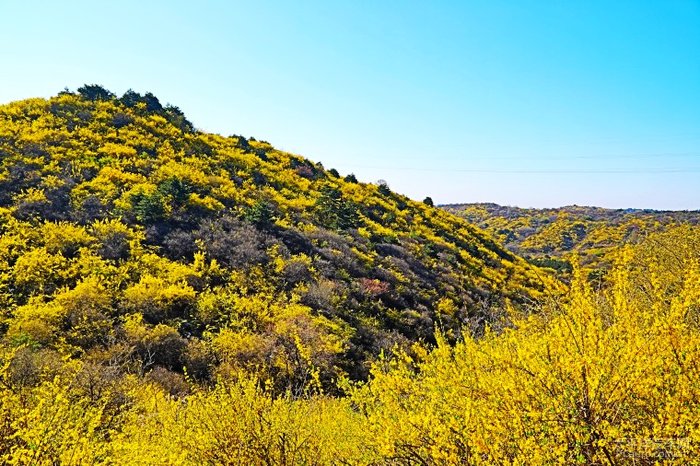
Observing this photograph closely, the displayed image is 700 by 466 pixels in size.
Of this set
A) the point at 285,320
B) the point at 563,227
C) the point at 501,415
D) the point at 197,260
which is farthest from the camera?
the point at 563,227

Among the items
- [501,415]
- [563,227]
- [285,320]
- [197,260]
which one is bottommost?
[285,320]

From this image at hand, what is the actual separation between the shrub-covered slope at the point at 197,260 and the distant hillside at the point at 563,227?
59.1ft

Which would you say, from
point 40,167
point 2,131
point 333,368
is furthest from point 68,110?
point 333,368

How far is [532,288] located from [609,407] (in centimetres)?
2451

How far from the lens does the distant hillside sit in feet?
143

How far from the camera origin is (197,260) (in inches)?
674

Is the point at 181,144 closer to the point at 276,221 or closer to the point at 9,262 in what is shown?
the point at 276,221

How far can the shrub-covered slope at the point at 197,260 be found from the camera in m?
12.5

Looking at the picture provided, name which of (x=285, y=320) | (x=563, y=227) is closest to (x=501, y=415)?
(x=285, y=320)

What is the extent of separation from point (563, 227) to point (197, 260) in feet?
176

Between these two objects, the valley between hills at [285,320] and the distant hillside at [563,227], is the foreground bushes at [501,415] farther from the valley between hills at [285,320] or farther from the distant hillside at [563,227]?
the distant hillside at [563,227]

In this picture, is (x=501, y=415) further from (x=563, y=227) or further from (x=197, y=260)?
(x=563, y=227)

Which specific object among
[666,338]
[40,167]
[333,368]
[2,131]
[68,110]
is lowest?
[333,368]

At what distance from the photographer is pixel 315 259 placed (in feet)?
65.4
